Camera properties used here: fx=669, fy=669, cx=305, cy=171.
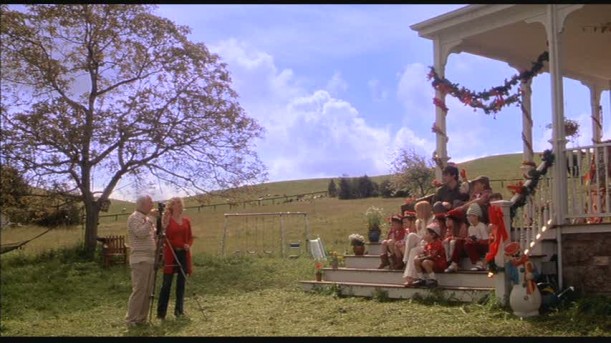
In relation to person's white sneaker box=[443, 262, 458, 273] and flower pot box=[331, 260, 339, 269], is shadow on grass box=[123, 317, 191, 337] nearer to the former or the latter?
flower pot box=[331, 260, 339, 269]

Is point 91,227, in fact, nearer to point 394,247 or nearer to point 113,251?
point 113,251

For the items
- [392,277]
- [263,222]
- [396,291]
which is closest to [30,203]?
[263,222]

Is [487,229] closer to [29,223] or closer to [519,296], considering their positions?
[519,296]

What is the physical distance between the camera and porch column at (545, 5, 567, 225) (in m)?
7.66

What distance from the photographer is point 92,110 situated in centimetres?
1770

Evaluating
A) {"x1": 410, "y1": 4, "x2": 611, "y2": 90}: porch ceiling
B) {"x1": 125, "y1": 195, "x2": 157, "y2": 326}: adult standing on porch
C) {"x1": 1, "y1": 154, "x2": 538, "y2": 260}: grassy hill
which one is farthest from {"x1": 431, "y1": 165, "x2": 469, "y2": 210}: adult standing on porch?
{"x1": 1, "y1": 154, "x2": 538, "y2": 260}: grassy hill

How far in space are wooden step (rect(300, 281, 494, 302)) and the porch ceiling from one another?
3187mm

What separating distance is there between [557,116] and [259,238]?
18.3 m

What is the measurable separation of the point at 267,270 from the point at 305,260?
2084mm

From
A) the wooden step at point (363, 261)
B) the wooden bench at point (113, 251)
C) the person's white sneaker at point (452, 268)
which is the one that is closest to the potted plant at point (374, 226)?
the wooden step at point (363, 261)

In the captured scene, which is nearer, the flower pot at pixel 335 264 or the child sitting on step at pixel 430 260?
the child sitting on step at pixel 430 260

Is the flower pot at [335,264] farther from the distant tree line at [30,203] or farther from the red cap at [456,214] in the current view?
the distant tree line at [30,203]

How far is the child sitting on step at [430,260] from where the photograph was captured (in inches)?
310

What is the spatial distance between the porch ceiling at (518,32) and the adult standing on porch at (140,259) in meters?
4.92
